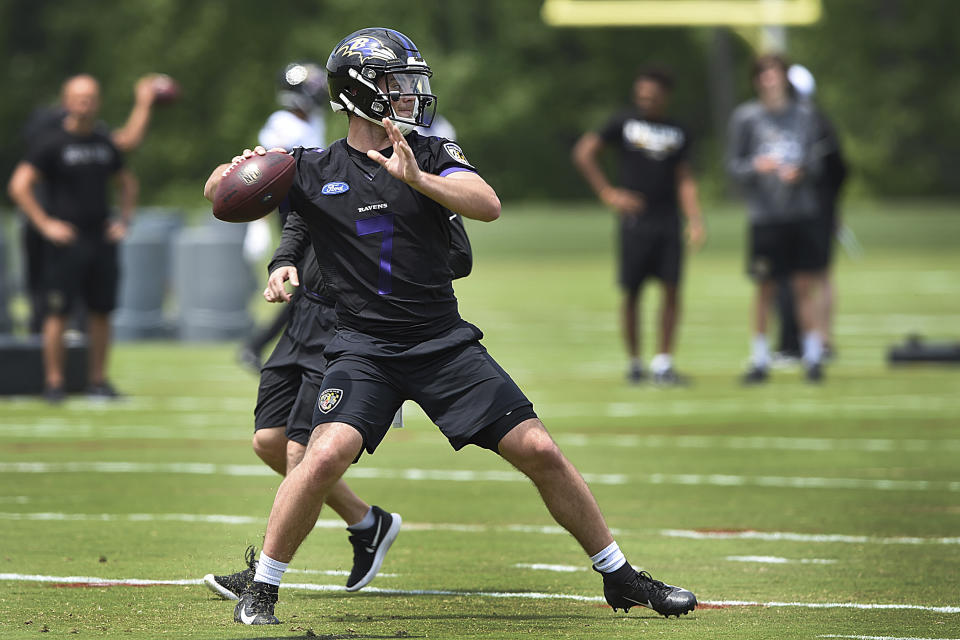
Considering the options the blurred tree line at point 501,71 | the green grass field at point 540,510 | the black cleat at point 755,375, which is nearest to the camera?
the green grass field at point 540,510

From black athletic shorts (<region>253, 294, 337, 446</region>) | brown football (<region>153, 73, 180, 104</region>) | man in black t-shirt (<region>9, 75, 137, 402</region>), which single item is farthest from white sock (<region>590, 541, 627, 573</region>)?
brown football (<region>153, 73, 180, 104</region>)

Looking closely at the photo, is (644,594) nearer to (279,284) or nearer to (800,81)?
(279,284)

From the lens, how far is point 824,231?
15.4 metres

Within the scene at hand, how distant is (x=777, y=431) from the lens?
11.8 metres

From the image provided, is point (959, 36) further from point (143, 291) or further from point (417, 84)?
point (417, 84)

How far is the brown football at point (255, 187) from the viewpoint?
6.00 m

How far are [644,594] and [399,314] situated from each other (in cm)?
122

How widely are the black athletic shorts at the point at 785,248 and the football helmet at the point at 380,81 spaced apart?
29.7 feet

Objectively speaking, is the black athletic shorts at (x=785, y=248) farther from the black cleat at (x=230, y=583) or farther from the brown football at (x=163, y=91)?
the black cleat at (x=230, y=583)

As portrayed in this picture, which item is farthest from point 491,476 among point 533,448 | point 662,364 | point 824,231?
point 824,231

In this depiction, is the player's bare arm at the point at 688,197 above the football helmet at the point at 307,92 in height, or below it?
below

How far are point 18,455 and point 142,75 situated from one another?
4523cm

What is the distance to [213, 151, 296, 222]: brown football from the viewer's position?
19.7 ft

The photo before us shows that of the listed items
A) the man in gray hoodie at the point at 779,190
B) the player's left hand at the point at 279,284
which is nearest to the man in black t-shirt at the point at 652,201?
the man in gray hoodie at the point at 779,190
